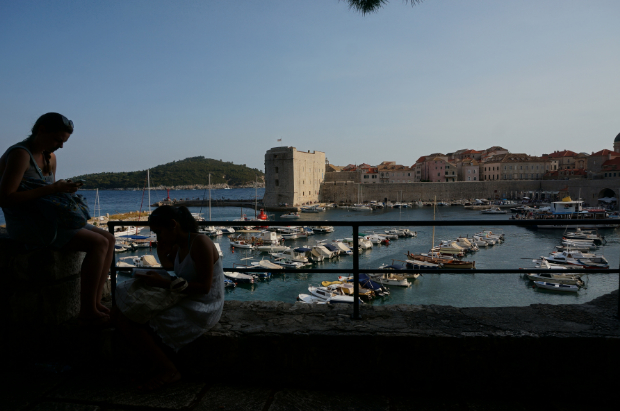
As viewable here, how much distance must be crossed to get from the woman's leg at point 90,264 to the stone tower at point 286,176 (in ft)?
142

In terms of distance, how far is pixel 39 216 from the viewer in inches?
63.7

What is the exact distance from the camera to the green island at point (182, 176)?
105 m

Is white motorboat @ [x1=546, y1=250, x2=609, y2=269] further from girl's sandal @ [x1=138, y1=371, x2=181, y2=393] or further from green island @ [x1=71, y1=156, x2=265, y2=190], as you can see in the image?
green island @ [x1=71, y1=156, x2=265, y2=190]

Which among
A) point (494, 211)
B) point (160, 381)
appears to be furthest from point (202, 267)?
point (494, 211)

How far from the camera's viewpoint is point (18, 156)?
156 centimetres

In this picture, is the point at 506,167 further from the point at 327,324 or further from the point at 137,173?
the point at 137,173

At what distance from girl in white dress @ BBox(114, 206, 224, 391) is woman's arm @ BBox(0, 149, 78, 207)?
0.40 metres

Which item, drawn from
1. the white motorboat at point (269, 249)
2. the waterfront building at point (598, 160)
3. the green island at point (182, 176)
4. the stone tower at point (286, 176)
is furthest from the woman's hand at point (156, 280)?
the green island at point (182, 176)

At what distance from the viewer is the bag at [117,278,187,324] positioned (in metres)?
1.52

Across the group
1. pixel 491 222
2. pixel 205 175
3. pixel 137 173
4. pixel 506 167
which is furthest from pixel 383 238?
pixel 137 173

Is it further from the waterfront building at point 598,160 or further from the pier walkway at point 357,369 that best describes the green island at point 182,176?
the pier walkway at point 357,369

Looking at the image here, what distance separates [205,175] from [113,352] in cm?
11091

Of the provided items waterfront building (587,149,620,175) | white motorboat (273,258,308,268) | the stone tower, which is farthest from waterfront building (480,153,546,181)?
white motorboat (273,258,308,268)

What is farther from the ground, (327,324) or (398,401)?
(327,324)
